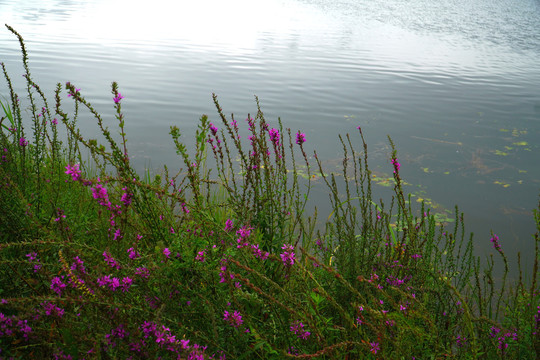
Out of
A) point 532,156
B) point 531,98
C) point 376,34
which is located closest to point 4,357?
point 532,156

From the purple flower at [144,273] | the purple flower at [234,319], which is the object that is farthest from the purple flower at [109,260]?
the purple flower at [234,319]

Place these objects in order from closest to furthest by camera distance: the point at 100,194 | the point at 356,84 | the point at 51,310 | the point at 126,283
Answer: the point at 51,310
the point at 126,283
the point at 100,194
the point at 356,84

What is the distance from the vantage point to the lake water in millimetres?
6895

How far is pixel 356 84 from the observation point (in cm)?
1269

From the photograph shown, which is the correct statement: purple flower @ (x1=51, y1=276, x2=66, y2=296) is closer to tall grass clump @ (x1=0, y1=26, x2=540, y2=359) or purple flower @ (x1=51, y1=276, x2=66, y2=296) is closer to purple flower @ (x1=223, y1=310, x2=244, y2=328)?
tall grass clump @ (x1=0, y1=26, x2=540, y2=359)

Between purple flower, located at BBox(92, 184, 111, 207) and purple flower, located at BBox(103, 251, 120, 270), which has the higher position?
purple flower, located at BBox(92, 184, 111, 207)

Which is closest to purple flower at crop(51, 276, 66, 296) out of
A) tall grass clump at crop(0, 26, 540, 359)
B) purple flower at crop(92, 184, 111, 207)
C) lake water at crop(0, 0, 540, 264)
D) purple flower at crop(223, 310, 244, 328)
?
tall grass clump at crop(0, 26, 540, 359)

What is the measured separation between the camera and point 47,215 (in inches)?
118

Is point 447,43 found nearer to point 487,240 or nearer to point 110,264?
point 487,240

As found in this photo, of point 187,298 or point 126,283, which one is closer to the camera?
point 126,283

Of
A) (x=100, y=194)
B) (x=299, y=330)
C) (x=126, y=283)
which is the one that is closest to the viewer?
(x=126, y=283)

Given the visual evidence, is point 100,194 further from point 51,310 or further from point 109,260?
point 51,310

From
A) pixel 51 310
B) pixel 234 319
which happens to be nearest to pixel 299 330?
pixel 234 319

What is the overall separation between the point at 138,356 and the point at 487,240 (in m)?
4.57
